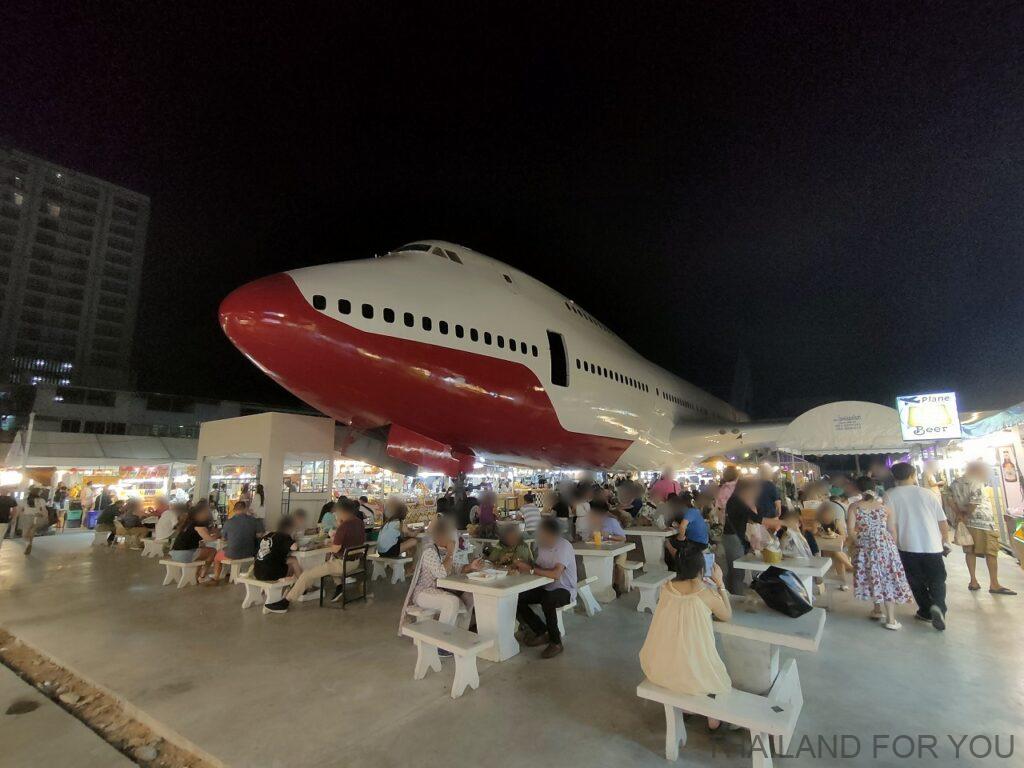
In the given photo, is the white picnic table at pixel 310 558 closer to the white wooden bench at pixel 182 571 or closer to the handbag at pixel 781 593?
the white wooden bench at pixel 182 571

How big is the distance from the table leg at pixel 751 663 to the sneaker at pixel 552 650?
1.95 metres

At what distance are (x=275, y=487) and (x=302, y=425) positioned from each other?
188 centimetres

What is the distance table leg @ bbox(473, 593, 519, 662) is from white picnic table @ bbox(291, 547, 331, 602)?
13.1ft

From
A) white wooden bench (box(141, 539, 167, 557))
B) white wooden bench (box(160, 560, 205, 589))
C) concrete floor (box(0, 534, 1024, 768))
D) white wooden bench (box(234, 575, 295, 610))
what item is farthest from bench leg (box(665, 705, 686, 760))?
white wooden bench (box(141, 539, 167, 557))

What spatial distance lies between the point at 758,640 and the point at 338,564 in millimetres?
6038

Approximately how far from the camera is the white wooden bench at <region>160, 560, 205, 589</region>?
8.79 meters

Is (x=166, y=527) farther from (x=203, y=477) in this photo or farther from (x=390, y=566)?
(x=390, y=566)

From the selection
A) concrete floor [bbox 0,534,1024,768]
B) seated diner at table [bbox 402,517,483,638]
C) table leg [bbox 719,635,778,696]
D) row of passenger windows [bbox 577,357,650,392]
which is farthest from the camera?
row of passenger windows [bbox 577,357,650,392]

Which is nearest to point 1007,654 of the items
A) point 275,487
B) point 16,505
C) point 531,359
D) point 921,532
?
point 921,532

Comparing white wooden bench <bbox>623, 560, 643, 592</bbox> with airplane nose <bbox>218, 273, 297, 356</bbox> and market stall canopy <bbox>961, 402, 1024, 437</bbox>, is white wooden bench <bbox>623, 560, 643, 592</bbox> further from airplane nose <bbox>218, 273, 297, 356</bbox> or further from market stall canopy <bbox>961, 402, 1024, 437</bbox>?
market stall canopy <bbox>961, 402, 1024, 437</bbox>

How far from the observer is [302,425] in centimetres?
1395

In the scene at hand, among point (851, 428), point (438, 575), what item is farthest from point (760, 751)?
point (851, 428)

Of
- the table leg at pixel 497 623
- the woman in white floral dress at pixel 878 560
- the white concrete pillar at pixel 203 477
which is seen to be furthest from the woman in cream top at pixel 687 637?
the white concrete pillar at pixel 203 477

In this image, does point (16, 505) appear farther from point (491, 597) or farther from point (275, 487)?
point (491, 597)
